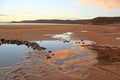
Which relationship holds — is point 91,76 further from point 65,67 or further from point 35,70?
point 35,70

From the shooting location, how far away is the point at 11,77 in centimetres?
837

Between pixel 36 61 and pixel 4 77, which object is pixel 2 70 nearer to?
pixel 4 77

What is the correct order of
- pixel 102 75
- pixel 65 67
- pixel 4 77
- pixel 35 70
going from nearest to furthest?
pixel 4 77 < pixel 102 75 < pixel 35 70 < pixel 65 67

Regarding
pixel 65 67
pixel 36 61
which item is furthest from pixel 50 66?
pixel 36 61

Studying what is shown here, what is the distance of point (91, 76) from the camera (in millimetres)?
8758

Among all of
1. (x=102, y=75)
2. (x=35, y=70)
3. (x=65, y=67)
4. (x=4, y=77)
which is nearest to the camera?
(x=4, y=77)

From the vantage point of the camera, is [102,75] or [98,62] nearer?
[102,75]

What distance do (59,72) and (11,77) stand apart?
216 cm

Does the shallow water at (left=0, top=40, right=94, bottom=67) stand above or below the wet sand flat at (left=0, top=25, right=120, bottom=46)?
above

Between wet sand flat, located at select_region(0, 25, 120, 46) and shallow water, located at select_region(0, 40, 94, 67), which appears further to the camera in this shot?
wet sand flat, located at select_region(0, 25, 120, 46)

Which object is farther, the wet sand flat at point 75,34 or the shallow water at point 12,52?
the wet sand flat at point 75,34

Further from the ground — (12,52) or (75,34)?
(12,52)

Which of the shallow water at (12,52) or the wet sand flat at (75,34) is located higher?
the shallow water at (12,52)

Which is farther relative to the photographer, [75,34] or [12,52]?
[75,34]
